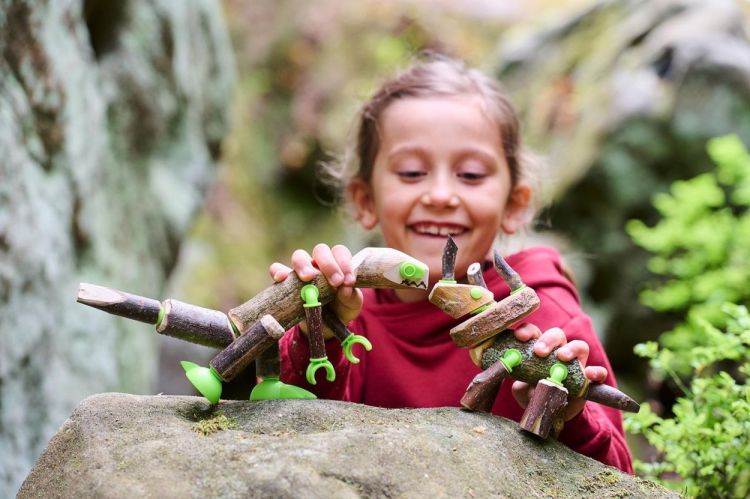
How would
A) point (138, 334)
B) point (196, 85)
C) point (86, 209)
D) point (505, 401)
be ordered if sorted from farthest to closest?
1. point (196, 85)
2. point (138, 334)
3. point (86, 209)
4. point (505, 401)

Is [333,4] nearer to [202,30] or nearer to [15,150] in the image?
[202,30]

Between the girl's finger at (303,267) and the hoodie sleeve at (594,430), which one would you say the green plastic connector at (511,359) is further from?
the girl's finger at (303,267)

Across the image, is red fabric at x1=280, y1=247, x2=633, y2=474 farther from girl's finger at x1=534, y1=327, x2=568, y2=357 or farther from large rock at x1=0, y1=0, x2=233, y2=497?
large rock at x1=0, y1=0, x2=233, y2=497

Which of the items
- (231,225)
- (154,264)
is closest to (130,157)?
(154,264)

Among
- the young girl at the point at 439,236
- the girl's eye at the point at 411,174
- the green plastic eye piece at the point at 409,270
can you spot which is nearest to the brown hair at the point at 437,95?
the young girl at the point at 439,236

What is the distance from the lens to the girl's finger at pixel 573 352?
6.40 ft

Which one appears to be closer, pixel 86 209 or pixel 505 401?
pixel 505 401

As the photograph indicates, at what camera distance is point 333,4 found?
9734 mm

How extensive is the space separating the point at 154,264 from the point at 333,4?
617 cm

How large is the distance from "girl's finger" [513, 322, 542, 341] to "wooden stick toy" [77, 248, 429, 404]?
29cm

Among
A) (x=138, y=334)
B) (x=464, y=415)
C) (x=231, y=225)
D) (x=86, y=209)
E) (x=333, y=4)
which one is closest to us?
(x=464, y=415)

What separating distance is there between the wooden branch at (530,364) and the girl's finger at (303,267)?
525 millimetres

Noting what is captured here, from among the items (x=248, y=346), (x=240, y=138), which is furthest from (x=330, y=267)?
(x=240, y=138)

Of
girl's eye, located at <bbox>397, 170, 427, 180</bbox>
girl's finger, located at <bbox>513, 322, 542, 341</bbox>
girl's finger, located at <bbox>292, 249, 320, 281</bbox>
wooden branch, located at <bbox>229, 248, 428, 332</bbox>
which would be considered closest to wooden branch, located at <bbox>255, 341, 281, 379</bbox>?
wooden branch, located at <bbox>229, 248, 428, 332</bbox>
